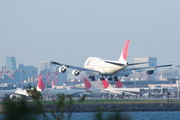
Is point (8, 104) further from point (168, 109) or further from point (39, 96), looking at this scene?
point (168, 109)

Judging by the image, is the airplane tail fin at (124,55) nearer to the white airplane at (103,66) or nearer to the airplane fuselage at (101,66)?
the white airplane at (103,66)

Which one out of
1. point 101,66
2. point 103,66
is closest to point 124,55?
point 101,66

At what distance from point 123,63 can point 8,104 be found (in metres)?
82.6

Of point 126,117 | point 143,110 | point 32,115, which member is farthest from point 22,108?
point 143,110

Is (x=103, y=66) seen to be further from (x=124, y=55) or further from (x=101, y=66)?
(x=124, y=55)

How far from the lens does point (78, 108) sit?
137 m

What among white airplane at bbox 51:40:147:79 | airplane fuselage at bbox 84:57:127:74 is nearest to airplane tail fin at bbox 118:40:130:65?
white airplane at bbox 51:40:147:79

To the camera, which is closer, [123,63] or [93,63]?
[123,63]

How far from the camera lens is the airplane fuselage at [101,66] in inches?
4237

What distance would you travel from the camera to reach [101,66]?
367 feet

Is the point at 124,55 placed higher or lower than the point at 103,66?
higher

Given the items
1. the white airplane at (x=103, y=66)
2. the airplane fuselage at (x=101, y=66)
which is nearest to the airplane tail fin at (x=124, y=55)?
the white airplane at (x=103, y=66)

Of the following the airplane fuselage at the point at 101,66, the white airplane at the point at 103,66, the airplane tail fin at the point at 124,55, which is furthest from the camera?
the airplane tail fin at the point at 124,55

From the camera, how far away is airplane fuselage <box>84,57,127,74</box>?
353 ft
